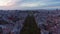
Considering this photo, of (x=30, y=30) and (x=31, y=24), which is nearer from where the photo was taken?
(x=30, y=30)

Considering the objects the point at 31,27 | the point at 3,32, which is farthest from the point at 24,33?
the point at 3,32

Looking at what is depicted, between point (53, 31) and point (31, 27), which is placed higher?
point (31, 27)

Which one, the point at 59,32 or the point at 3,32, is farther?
the point at 3,32

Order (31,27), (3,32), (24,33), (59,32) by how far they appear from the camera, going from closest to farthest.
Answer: (24,33)
(31,27)
(59,32)
(3,32)

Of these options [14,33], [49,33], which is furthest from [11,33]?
[49,33]

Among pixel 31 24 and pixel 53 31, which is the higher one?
pixel 31 24

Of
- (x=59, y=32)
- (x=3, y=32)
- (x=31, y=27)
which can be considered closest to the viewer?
(x=31, y=27)

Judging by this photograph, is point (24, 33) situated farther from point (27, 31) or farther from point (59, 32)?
point (59, 32)

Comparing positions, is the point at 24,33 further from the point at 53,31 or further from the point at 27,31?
the point at 53,31

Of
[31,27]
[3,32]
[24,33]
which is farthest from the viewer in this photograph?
[3,32]
